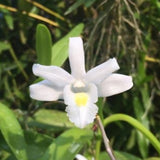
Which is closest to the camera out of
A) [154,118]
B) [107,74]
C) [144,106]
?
[107,74]

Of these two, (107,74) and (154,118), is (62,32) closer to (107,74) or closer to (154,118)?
(154,118)

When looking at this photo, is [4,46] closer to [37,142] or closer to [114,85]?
[37,142]

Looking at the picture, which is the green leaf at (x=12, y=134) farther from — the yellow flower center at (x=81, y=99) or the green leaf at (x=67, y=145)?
the yellow flower center at (x=81, y=99)

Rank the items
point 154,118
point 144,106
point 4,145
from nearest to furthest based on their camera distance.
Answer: point 4,145 < point 144,106 < point 154,118

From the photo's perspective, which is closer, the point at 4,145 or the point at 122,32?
the point at 4,145

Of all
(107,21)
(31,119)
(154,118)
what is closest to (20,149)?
(31,119)

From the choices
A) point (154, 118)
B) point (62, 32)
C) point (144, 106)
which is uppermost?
point (62, 32)

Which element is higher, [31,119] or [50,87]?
[50,87]

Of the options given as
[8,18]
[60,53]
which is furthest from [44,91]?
[8,18]
